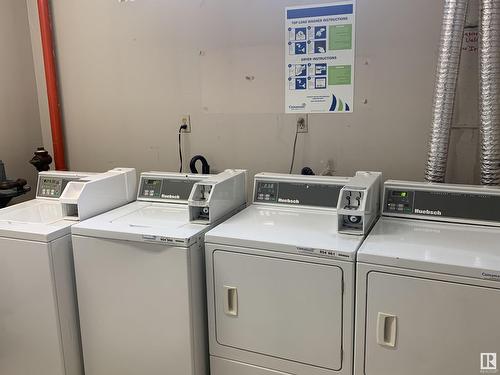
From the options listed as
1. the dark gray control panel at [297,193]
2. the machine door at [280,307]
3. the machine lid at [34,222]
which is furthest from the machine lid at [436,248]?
the machine lid at [34,222]

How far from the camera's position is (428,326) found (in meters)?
1.55

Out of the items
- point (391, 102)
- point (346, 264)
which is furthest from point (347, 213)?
point (391, 102)

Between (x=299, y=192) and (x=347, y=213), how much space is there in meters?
0.49

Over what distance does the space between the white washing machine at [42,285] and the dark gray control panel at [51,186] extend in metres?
0.25

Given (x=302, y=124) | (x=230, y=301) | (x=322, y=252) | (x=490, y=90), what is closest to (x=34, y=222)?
(x=230, y=301)

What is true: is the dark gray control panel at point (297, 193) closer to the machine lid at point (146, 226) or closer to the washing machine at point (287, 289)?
the washing machine at point (287, 289)

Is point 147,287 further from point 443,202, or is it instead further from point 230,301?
point 443,202

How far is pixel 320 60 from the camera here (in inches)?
96.7

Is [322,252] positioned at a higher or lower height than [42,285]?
higher

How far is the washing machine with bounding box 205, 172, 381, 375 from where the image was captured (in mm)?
1694

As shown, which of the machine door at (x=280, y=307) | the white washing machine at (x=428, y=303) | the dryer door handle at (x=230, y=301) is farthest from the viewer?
the dryer door handle at (x=230, y=301)

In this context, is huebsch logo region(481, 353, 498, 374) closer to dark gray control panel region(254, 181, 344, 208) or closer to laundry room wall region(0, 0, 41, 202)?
dark gray control panel region(254, 181, 344, 208)

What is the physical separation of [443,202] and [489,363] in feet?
2.38

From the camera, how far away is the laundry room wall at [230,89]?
2295 millimetres
